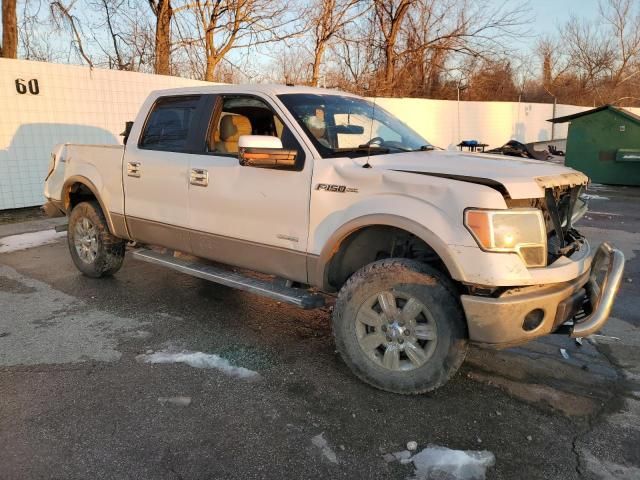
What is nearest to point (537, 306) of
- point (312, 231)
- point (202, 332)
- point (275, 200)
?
point (312, 231)

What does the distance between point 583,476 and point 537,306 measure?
899 millimetres

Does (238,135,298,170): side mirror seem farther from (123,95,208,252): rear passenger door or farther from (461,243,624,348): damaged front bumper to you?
(461,243,624,348): damaged front bumper

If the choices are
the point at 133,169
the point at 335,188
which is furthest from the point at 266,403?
the point at 133,169

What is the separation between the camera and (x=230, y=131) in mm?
4523

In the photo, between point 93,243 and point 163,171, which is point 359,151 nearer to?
point 163,171

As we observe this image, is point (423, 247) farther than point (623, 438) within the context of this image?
Yes

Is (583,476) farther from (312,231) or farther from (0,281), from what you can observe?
(0,281)

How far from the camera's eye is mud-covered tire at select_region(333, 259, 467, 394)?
10.2 ft

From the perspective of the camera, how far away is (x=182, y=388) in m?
3.39

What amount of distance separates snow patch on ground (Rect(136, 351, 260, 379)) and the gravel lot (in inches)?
1.7

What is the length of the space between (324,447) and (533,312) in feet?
4.71

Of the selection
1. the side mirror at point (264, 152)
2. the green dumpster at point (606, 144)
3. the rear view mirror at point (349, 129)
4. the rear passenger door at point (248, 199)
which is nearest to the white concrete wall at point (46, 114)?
the rear passenger door at point (248, 199)

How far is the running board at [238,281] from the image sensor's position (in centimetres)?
372

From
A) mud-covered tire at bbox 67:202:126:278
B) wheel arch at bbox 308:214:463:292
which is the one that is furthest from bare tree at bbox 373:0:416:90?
wheel arch at bbox 308:214:463:292
